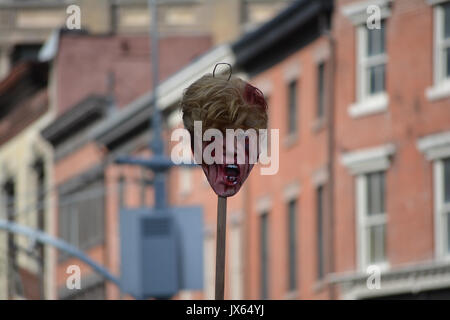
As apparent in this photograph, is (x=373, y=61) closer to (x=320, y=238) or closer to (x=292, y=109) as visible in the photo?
(x=320, y=238)

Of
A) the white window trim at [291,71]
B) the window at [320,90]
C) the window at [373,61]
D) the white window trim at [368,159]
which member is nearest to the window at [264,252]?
the white window trim at [291,71]

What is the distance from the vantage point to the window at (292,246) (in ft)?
138

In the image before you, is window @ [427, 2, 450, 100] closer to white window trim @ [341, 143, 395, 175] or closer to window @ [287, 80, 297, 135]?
white window trim @ [341, 143, 395, 175]

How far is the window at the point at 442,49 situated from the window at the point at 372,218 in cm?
287

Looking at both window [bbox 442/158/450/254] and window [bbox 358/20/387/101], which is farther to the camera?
window [bbox 358/20/387/101]

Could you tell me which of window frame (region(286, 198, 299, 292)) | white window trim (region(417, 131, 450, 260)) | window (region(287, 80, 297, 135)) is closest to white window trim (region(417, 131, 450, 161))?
white window trim (region(417, 131, 450, 260))

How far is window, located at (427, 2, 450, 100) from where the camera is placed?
35.4m

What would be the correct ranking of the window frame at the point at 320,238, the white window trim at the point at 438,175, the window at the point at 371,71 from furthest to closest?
the window frame at the point at 320,238 → the window at the point at 371,71 → the white window trim at the point at 438,175

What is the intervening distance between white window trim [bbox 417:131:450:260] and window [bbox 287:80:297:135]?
6708 mm

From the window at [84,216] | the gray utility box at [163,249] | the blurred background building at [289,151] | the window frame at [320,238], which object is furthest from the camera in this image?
the window at [84,216]

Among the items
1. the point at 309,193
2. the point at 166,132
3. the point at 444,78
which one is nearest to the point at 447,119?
the point at 444,78

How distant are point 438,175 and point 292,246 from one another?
7.37 m

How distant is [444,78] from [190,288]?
946 centimetres

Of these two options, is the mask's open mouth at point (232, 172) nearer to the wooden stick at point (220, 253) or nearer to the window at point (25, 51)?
the wooden stick at point (220, 253)
